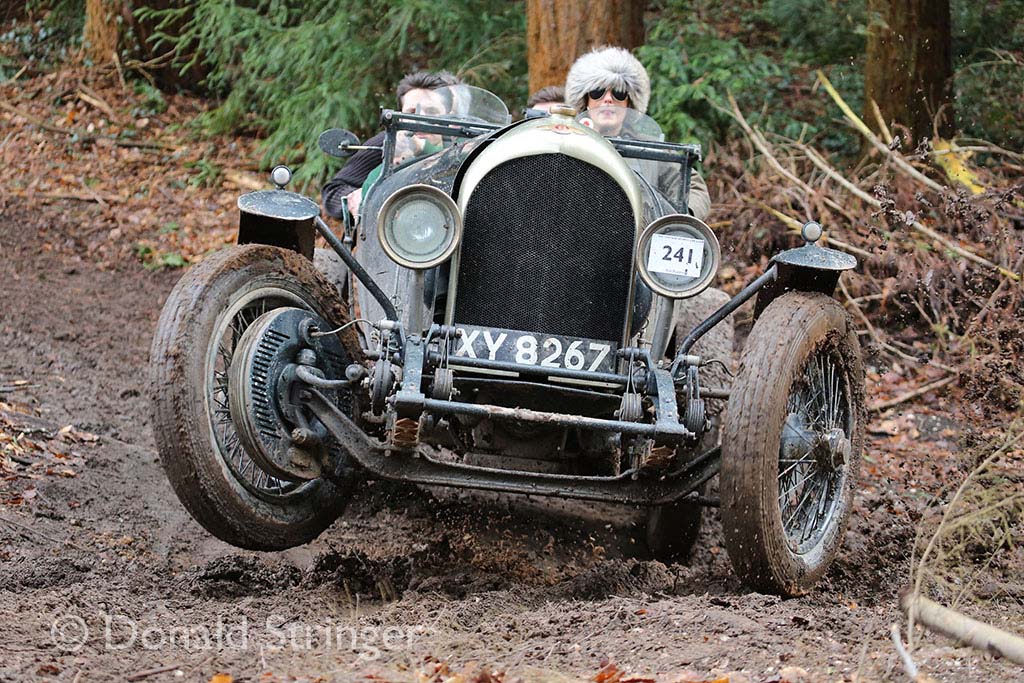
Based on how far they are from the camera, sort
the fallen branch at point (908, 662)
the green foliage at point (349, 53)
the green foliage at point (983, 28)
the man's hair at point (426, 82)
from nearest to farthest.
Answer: the fallen branch at point (908, 662)
the man's hair at point (426, 82)
the green foliage at point (983, 28)
the green foliage at point (349, 53)

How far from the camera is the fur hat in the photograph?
23.7 feet

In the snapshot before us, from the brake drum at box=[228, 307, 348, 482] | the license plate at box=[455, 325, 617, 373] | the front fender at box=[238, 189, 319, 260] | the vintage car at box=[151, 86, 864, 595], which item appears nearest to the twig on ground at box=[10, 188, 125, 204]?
the front fender at box=[238, 189, 319, 260]

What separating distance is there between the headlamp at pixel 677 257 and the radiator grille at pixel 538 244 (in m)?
0.24

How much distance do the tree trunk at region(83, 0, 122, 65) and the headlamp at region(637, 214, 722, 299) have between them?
42.0 feet

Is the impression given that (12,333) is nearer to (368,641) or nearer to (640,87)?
(640,87)

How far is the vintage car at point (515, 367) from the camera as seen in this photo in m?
4.96

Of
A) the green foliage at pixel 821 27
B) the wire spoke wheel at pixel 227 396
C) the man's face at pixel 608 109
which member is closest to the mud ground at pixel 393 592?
the wire spoke wheel at pixel 227 396

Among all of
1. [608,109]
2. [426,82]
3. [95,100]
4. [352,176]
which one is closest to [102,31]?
[95,100]

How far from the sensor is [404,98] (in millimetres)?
7586

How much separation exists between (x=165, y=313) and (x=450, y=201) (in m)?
1.16

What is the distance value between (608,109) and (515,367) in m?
2.46

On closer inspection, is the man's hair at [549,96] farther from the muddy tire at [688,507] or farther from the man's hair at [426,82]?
the muddy tire at [688,507]

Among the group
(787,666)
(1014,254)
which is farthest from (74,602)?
(1014,254)

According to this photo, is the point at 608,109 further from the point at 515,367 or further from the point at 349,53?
the point at 349,53
